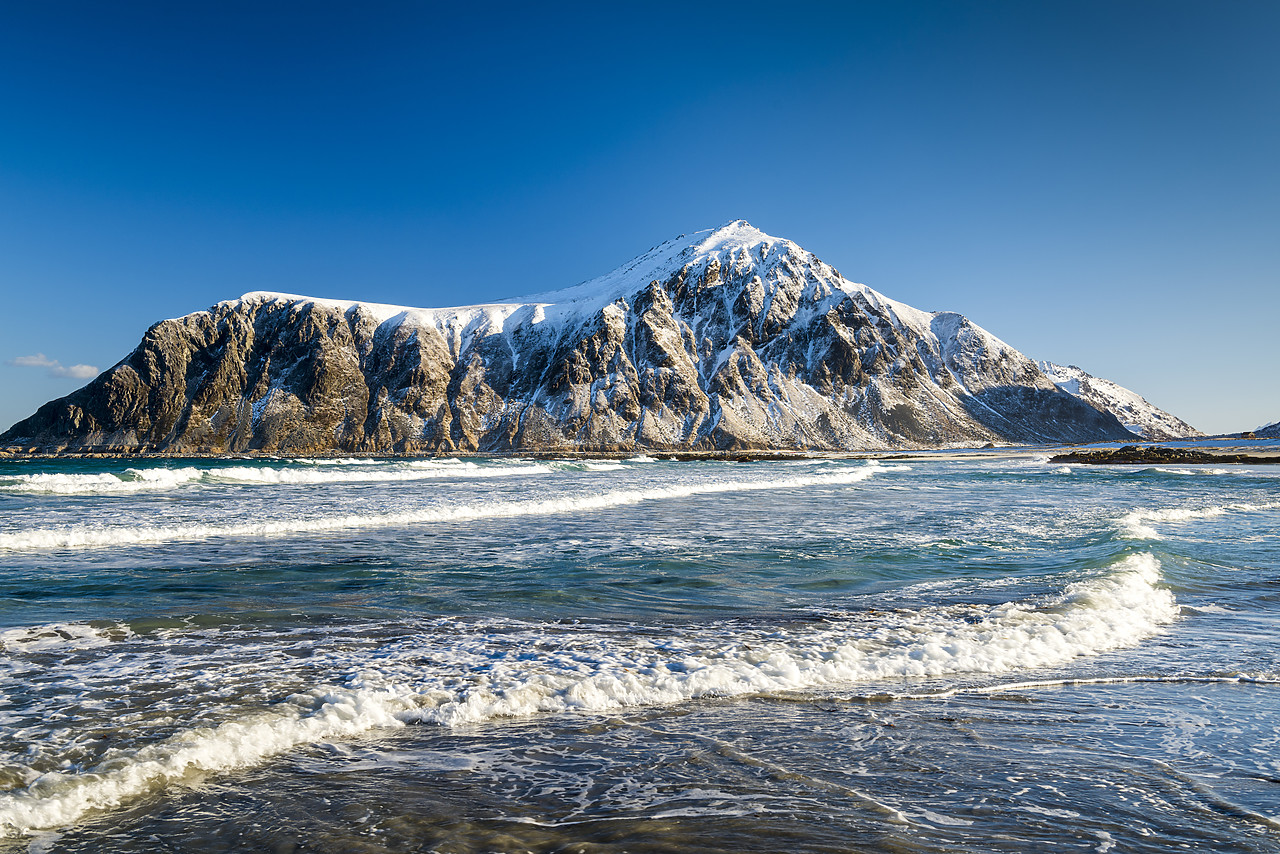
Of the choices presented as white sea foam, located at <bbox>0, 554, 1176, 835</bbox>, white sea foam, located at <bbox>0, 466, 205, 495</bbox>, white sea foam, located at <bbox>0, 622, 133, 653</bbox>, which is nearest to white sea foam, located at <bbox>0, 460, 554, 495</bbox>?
white sea foam, located at <bbox>0, 466, 205, 495</bbox>

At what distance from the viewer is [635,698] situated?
6469mm

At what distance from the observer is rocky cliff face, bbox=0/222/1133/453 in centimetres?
15888

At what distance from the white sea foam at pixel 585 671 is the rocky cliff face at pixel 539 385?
477 feet

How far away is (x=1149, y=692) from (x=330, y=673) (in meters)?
8.10

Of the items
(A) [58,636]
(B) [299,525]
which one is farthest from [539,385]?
(A) [58,636]

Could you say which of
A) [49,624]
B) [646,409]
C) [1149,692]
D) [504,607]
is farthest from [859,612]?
[646,409]

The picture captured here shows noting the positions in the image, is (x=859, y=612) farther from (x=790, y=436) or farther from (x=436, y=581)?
(x=790, y=436)

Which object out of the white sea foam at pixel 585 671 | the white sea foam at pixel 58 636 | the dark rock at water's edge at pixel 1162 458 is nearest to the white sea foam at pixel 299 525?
the white sea foam at pixel 58 636

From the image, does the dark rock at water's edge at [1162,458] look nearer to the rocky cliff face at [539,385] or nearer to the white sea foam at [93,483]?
the white sea foam at [93,483]

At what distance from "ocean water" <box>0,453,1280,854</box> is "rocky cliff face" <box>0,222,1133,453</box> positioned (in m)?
142

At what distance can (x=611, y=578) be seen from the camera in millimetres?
12344

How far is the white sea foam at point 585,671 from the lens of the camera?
480 cm

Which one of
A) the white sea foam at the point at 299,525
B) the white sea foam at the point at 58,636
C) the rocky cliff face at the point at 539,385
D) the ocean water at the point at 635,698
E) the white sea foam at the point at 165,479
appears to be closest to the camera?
the ocean water at the point at 635,698

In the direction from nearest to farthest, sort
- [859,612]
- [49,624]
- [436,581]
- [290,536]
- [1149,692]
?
[1149,692] < [49,624] < [859,612] < [436,581] < [290,536]
